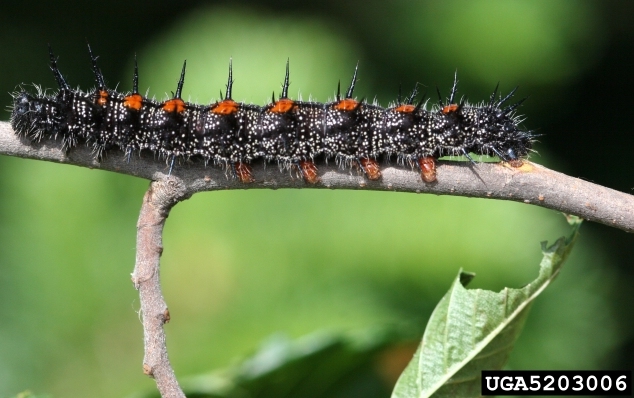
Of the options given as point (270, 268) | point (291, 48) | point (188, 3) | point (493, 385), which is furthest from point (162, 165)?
point (188, 3)

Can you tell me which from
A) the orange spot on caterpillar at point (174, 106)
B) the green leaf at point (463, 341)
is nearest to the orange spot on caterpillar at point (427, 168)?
the green leaf at point (463, 341)

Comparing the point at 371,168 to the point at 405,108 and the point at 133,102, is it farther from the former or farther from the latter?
the point at 133,102

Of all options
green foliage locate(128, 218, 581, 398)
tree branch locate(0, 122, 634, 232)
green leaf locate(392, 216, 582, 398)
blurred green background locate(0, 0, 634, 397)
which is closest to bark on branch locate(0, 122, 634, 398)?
tree branch locate(0, 122, 634, 232)

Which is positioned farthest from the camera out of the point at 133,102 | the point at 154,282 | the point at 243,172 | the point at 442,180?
the point at 133,102

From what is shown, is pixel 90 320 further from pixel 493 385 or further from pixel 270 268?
pixel 493 385

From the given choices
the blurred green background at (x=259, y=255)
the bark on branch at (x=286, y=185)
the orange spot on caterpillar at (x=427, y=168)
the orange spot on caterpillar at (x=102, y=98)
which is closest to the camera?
the bark on branch at (x=286, y=185)

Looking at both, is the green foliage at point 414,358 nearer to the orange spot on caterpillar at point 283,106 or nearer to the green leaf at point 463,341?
the green leaf at point 463,341

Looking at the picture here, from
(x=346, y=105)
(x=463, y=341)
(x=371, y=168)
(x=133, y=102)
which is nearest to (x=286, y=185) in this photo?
(x=371, y=168)
